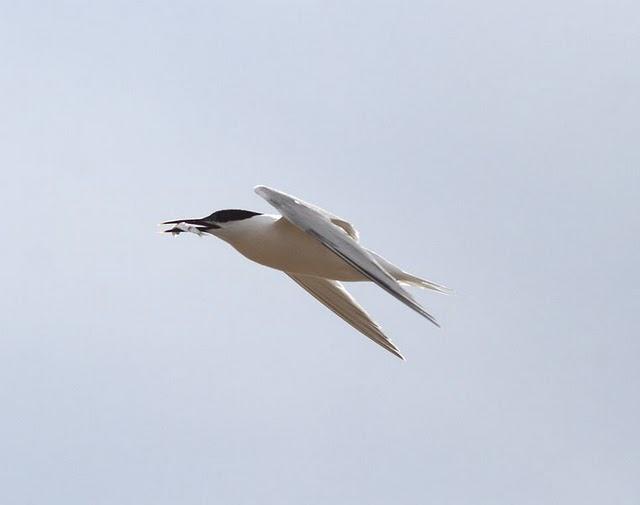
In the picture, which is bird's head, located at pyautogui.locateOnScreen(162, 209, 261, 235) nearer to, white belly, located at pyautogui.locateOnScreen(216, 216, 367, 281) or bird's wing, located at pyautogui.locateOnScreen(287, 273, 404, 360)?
white belly, located at pyautogui.locateOnScreen(216, 216, 367, 281)

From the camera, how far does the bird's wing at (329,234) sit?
51.0 feet

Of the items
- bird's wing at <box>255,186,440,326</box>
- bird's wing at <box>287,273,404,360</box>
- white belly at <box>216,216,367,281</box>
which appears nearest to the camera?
bird's wing at <box>255,186,440,326</box>

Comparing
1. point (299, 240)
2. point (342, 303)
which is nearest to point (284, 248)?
point (299, 240)

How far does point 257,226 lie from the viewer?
57.5 feet

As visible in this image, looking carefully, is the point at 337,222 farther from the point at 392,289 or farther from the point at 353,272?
the point at 392,289

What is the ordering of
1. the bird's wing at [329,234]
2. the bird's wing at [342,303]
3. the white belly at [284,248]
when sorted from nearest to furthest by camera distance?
the bird's wing at [329,234] → the white belly at [284,248] → the bird's wing at [342,303]

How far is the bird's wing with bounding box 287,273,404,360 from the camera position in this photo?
19.3 meters

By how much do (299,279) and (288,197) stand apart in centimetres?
293

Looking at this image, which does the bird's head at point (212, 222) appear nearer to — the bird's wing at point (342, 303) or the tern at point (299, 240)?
the tern at point (299, 240)

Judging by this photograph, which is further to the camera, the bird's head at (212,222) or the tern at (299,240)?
the bird's head at (212,222)

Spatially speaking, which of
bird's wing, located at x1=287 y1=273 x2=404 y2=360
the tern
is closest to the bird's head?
the tern

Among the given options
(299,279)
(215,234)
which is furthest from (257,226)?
(299,279)

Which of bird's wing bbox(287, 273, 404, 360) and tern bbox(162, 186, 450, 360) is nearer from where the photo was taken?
tern bbox(162, 186, 450, 360)

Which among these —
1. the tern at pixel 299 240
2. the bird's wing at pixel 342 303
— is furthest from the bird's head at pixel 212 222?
the bird's wing at pixel 342 303
